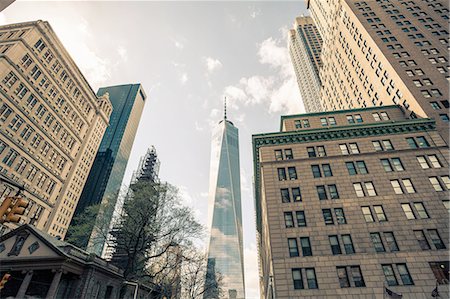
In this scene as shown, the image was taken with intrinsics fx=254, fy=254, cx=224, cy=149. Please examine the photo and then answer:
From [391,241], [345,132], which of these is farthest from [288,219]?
[345,132]

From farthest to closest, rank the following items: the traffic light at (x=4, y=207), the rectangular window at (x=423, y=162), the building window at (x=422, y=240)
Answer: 1. the rectangular window at (x=423, y=162)
2. the building window at (x=422, y=240)
3. the traffic light at (x=4, y=207)

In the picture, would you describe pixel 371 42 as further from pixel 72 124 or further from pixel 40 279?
pixel 72 124

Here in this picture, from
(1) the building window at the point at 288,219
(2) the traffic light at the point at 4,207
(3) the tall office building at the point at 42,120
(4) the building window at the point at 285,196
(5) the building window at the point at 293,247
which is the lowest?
(2) the traffic light at the point at 4,207

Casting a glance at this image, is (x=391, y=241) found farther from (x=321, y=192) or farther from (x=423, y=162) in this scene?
(x=423, y=162)

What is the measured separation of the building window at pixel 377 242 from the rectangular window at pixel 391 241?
0.72m

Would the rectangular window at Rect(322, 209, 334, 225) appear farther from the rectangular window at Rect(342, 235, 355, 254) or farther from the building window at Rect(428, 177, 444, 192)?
the building window at Rect(428, 177, 444, 192)

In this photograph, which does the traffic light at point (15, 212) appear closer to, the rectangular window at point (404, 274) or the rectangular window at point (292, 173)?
the rectangular window at point (292, 173)

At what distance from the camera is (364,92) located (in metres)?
59.0

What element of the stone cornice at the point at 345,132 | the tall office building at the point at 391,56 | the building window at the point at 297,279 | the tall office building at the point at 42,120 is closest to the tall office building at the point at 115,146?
the tall office building at the point at 42,120

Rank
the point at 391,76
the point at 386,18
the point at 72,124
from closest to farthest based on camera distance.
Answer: the point at 391,76, the point at 386,18, the point at 72,124

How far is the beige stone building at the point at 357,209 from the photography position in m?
28.0

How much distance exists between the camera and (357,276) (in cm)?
2817

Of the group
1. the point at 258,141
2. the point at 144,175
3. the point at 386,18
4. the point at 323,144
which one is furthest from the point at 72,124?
the point at 386,18

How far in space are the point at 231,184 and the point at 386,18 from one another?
139639mm
